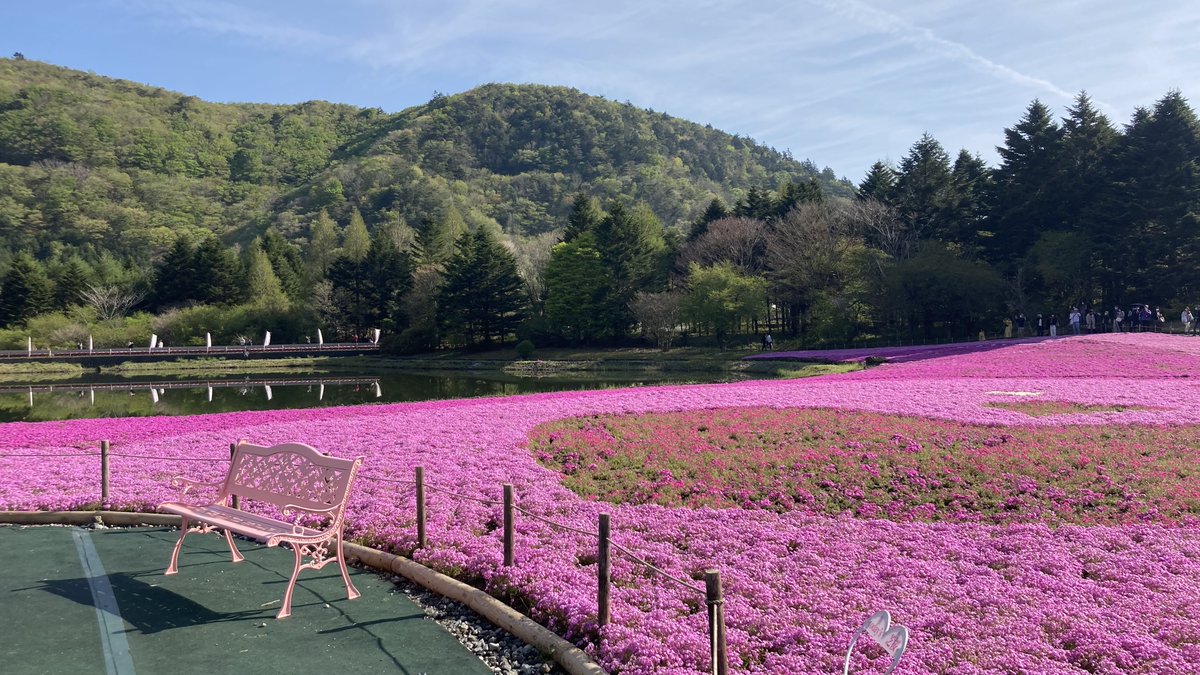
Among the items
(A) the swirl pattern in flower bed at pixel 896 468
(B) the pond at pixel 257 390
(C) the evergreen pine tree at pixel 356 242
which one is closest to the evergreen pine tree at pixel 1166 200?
(B) the pond at pixel 257 390

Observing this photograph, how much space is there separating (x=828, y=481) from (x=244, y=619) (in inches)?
300

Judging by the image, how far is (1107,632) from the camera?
604cm

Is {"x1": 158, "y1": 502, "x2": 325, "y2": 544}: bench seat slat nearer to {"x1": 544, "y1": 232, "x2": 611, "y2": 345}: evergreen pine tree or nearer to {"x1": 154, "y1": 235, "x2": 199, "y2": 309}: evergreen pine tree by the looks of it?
{"x1": 544, "y1": 232, "x2": 611, "y2": 345}: evergreen pine tree

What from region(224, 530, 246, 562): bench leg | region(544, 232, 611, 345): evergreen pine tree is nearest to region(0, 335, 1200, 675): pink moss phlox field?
region(224, 530, 246, 562): bench leg

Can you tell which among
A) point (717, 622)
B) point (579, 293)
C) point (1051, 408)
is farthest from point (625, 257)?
point (717, 622)

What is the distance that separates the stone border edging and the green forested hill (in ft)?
242

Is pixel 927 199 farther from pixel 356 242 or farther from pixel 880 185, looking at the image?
pixel 356 242

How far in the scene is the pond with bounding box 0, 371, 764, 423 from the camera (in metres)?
31.4

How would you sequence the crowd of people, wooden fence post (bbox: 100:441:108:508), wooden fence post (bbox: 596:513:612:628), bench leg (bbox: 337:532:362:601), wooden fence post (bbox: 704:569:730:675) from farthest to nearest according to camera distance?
1. the crowd of people
2. wooden fence post (bbox: 100:441:108:508)
3. bench leg (bbox: 337:532:362:601)
4. wooden fence post (bbox: 596:513:612:628)
5. wooden fence post (bbox: 704:569:730:675)

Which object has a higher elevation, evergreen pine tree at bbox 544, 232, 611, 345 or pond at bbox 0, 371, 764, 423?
evergreen pine tree at bbox 544, 232, 611, 345

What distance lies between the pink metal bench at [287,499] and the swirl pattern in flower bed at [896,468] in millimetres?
4134

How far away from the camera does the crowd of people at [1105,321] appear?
4372 centimetres

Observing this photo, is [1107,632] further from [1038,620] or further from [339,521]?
[339,521]

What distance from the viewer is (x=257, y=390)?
1646 inches
